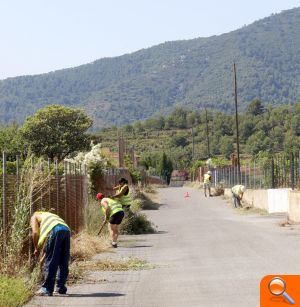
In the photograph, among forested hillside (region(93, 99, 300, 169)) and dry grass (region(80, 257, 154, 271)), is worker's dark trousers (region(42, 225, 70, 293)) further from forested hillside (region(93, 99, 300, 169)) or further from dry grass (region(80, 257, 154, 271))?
forested hillside (region(93, 99, 300, 169))

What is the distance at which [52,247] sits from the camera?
43.9 ft

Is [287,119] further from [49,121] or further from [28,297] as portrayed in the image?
[28,297]

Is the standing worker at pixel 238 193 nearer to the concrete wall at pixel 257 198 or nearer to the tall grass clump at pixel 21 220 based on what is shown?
the concrete wall at pixel 257 198

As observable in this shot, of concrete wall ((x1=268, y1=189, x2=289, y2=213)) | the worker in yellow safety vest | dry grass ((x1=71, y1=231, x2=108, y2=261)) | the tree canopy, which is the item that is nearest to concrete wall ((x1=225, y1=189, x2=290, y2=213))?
concrete wall ((x1=268, y1=189, x2=289, y2=213))

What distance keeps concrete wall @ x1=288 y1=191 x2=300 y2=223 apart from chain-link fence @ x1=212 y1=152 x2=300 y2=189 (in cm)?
111

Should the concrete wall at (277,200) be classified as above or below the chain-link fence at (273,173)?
below

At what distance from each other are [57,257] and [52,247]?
0.17 meters

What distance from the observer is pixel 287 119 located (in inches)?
4668

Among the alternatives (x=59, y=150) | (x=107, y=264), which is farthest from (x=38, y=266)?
(x=59, y=150)

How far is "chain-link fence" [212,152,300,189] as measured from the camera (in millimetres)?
33344

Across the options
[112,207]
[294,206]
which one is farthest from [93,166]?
[112,207]

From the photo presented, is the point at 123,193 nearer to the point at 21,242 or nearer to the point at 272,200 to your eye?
the point at 21,242

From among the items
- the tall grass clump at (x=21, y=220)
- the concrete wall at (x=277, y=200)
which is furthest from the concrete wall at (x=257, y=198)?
the tall grass clump at (x=21, y=220)

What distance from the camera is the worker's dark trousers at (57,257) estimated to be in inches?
523
